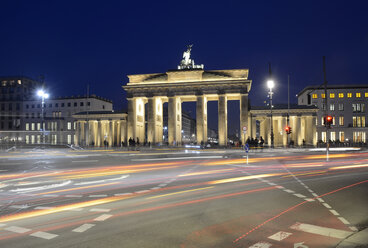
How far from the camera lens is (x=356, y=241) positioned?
5.70 meters

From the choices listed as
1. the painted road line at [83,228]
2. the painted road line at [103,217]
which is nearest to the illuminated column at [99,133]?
the painted road line at [103,217]

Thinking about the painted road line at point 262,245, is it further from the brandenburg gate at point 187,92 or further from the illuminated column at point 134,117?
the illuminated column at point 134,117

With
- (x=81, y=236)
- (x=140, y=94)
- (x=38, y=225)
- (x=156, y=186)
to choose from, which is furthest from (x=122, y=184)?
(x=140, y=94)

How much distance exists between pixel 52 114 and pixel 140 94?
49.0m

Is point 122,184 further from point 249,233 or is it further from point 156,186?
point 249,233

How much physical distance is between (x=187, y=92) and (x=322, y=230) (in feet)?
175

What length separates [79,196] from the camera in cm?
1041

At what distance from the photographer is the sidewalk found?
5446mm

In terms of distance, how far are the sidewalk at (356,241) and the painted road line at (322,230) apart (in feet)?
0.72

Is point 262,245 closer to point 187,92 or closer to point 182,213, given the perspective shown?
point 182,213

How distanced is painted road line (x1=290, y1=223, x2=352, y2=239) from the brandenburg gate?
50871 millimetres

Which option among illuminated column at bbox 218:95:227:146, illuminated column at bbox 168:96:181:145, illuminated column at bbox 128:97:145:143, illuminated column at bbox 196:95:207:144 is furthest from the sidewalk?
illuminated column at bbox 128:97:145:143

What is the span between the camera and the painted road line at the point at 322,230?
6.24 metres

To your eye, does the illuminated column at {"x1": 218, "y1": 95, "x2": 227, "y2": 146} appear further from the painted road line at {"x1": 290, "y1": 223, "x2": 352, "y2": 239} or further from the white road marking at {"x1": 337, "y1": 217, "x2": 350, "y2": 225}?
the painted road line at {"x1": 290, "y1": 223, "x2": 352, "y2": 239}
